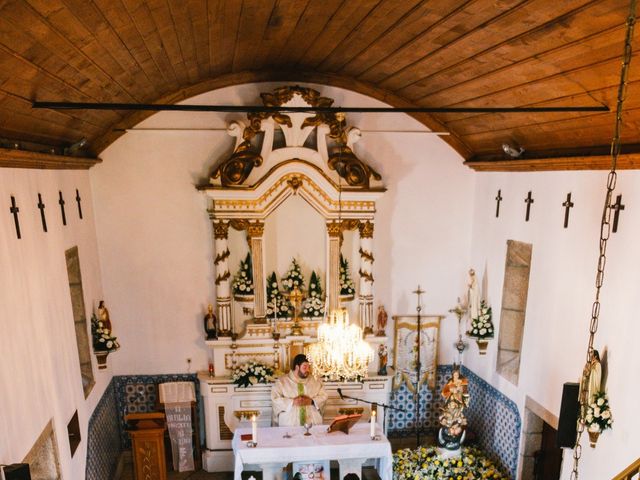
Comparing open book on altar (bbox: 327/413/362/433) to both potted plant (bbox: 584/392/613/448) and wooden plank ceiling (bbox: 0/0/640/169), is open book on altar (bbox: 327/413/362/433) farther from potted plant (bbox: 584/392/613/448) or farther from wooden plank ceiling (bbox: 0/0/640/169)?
wooden plank ceiling (bbox: 0/0/640/169)

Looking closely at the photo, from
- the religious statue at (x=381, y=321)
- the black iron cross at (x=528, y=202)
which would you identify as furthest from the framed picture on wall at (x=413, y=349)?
the black iron cross at (x=528, y=202)

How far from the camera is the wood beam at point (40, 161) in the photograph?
4824 mm

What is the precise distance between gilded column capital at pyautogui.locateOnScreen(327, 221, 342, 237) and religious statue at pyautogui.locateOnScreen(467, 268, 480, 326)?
7.95 ft

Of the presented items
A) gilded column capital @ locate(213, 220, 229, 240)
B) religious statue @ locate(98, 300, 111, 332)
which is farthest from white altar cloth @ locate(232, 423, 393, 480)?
gilded column capital @ locate(213, 220, 229, 240)

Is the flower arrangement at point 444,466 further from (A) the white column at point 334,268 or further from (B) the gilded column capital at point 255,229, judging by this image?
(B) the gilded column capital at point 255,229

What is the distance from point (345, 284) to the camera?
8.75 m

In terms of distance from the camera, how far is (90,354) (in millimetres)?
7457

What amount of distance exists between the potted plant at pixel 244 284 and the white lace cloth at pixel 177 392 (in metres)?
1.82

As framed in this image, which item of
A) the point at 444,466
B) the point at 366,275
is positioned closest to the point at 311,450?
the point at 444,466

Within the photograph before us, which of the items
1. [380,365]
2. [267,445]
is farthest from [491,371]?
[267,445]

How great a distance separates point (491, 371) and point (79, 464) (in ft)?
20.9

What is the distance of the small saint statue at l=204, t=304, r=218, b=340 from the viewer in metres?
8.46

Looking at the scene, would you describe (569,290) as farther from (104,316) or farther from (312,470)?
(104,316)

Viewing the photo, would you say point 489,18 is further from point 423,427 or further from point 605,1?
point 423,427
